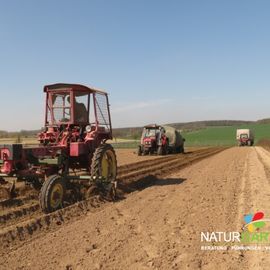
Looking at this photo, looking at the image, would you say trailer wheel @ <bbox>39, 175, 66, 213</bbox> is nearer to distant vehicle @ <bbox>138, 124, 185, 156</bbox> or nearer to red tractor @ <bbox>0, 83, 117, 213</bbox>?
red tractor @ <bbox>0, 83, 117, 213</bbox>

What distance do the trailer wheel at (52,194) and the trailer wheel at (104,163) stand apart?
3.72 ft

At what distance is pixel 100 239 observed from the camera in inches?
220

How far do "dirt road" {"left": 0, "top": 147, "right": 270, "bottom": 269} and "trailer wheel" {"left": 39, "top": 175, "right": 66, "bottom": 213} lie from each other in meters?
0.64

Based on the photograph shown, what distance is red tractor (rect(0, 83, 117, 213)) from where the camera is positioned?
26.5ft

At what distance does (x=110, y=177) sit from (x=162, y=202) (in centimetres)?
179

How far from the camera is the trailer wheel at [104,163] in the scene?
8.52 metres

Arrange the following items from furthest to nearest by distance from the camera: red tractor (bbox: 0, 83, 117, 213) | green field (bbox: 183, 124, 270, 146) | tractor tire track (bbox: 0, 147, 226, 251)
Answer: green field (bbox: 183, 124, 270, 146) < red tractor (bbox: 0, 83, 117, 213) < tractor tire track (bbox: 0, 147, 226, 251)

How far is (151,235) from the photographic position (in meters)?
5.78

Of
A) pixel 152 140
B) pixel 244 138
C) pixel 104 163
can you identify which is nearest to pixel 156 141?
pixel 152 140

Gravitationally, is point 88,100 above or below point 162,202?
above

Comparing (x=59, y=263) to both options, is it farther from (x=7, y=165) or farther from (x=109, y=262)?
(x=7, y=165)

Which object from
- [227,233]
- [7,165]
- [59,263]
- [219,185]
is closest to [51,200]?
[7,165]

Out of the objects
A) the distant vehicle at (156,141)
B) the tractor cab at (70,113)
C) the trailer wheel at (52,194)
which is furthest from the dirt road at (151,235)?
the distant vehicle at (156,141)

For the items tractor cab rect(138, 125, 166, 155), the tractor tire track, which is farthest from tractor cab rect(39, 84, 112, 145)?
tractor cab rect(138, 125, 166, 155)
